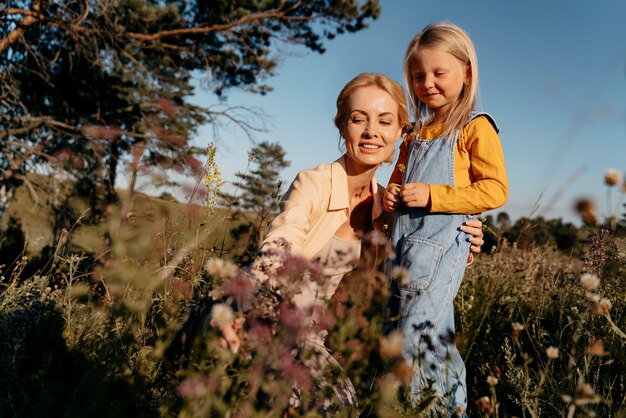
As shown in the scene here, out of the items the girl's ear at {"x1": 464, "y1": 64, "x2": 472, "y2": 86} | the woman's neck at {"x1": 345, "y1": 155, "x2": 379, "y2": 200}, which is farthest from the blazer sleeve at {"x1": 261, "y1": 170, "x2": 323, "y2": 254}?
the girl's ear at {"x1": 464, "y1": 64, "x2": 472, "y2": 86}

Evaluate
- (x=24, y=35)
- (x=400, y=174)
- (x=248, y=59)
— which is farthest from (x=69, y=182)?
(x=400, y=174)

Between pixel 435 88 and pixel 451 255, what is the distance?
0.84m

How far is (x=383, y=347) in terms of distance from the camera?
1409mm

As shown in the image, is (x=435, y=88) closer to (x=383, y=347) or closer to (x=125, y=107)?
(x=383, y=347)

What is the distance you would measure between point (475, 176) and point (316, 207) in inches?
30.3

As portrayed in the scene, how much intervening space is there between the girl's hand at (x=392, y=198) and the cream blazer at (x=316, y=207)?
0.24 metres

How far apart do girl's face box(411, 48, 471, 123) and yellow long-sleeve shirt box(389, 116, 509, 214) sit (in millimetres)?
161

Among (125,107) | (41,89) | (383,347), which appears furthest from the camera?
(125,107)

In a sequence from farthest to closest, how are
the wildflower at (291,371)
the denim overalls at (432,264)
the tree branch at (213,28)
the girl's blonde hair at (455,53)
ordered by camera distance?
the tree branch at (213,28)
the girl's blonde hair at (455,53)
the denim overalls at (432,264)
the wildflower at (291,371)

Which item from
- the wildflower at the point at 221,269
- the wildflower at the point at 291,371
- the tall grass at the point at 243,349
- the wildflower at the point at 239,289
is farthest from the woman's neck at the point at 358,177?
the wildflower at the point at 291,371

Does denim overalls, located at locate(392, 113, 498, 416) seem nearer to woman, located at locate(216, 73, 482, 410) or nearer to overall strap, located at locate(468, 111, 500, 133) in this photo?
overall strap, located at locate(468, 111, 500, 133)

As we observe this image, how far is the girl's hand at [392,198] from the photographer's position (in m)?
2.32

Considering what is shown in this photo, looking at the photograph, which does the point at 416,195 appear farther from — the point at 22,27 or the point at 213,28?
the point at 213,28

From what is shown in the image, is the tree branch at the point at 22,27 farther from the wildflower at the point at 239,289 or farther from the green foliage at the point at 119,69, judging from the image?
the wildflower at the point at 239,289
